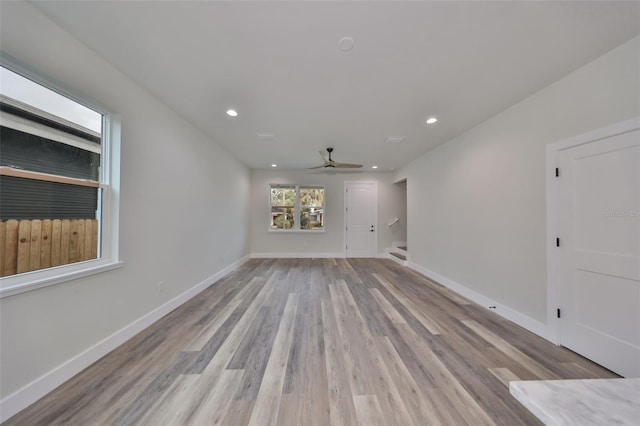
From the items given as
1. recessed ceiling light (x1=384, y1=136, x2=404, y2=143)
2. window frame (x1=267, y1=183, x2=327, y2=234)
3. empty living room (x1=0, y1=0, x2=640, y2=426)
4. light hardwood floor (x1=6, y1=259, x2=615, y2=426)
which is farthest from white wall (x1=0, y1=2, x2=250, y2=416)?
recessed ceiling light (x1=384, y1=136, x2=404, y2=143)

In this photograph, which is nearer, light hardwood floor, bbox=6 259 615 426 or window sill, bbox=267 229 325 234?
light hardwood floor, bbox=6 259 615 426

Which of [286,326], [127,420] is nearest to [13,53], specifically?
[127,420]

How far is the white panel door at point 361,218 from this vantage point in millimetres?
6379

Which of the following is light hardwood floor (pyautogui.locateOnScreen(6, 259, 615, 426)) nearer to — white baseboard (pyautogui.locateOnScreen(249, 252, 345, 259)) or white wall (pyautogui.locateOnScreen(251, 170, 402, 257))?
white baseboard (pyautogui.locateOnScreen(249, 252, 345, 259))

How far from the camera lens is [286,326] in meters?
2.42

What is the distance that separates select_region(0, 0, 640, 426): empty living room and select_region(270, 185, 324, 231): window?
3.16 meters

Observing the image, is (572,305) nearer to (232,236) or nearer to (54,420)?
(54,420)

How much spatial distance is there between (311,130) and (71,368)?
11.5ft

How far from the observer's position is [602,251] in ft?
6.05

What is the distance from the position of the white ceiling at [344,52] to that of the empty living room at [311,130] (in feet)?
0.05

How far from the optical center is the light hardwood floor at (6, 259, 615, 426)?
1.36m

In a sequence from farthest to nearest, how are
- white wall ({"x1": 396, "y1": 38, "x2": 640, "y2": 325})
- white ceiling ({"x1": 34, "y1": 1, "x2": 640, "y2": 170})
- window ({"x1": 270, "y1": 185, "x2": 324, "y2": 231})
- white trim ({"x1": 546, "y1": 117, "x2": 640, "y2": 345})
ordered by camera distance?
1. window ({"x1": 270, "y1": 185, "x2": 324, "y2": 231})
2. white trim ({"x1": 546, "y1": 117, "x2": 640, "y2": 345})
3. white wall ({"x1": 396, "y1": 38, "x2": 640, "y2": 325})
4. white ceiling ({"x1": 34, "y1": 1, "x2": 640, "y2": 170})

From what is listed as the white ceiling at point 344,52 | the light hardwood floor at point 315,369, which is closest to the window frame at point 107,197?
the white ceiling at point 344,52

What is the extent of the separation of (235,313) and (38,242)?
6.15 ft
